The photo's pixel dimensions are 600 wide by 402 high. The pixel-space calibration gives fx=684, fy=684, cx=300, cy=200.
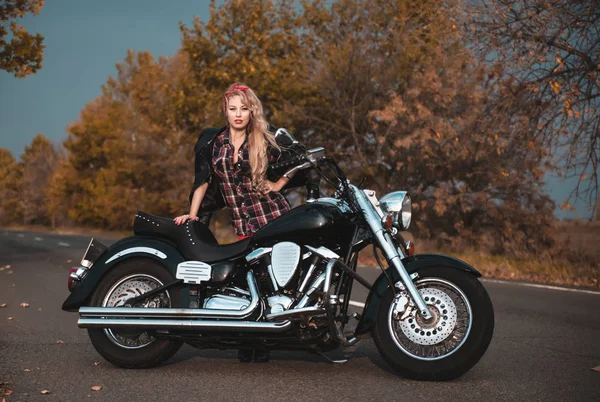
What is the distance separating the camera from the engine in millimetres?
Answer: 4594

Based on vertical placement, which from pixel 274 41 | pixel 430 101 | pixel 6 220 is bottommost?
pixel 6 220

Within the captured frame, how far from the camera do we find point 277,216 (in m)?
5.20

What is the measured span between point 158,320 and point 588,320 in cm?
485

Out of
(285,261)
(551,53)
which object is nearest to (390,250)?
(285,261)

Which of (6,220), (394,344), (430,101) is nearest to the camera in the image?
(394,344)

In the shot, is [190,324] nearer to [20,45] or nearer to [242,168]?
[242,168]

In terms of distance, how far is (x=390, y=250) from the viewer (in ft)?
14.9

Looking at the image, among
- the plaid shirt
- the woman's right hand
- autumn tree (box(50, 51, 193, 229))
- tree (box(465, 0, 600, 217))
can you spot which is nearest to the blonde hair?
the plaid shirt

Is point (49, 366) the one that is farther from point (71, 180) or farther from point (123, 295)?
point (71, 180)

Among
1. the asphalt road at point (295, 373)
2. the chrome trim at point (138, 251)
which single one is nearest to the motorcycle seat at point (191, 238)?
the chrome trim at point (138, 251)

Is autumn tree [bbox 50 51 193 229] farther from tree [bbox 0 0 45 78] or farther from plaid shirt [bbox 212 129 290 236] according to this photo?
plaid shirt [bbox 212 129 290 236]

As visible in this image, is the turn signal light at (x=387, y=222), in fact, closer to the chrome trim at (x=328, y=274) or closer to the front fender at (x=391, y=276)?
the front fender at (x=391, y=276)

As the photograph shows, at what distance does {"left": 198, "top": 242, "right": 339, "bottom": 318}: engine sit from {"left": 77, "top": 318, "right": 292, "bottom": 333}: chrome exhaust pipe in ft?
0.30

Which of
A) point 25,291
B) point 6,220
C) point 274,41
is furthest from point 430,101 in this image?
point 6,220
